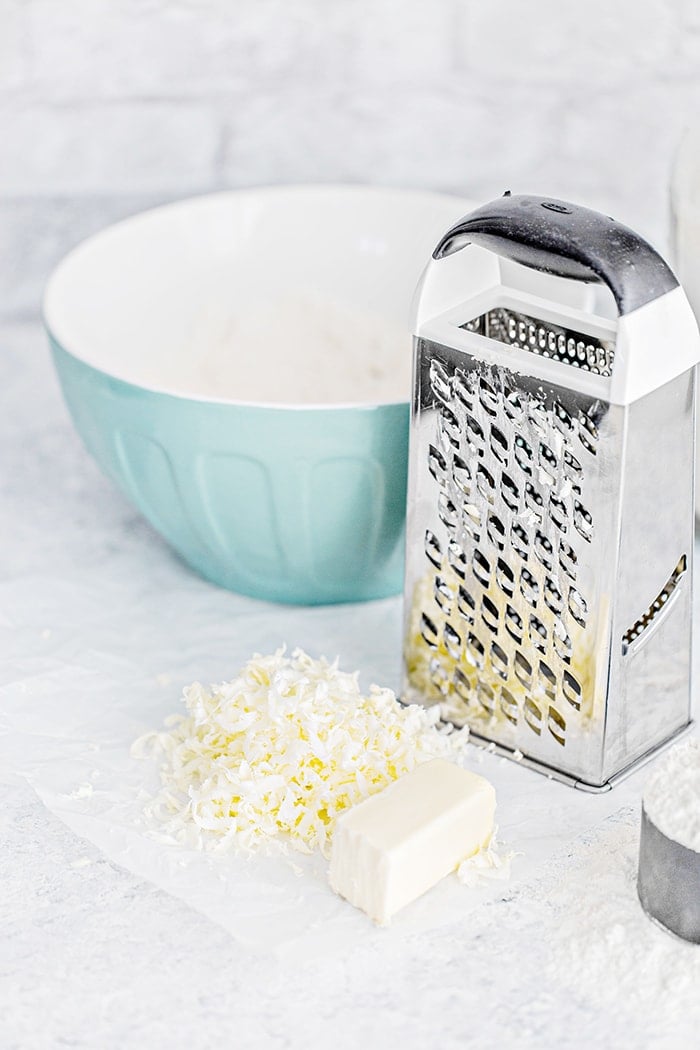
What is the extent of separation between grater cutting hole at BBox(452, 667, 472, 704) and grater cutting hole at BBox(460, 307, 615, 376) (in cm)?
21

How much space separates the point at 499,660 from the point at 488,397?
17 cm

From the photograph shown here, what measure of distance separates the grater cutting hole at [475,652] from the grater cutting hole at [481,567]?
39 mm

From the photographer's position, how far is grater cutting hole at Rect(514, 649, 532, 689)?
2.74 feet

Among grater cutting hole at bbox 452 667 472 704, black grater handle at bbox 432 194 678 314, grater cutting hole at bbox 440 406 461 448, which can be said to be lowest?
grater cutting hole at bbox 452 667 472 704

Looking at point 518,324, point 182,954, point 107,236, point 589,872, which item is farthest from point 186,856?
point 107,236

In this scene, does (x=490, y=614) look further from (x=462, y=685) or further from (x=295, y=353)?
(x=295, y=353)

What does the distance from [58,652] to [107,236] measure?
1.14 ft

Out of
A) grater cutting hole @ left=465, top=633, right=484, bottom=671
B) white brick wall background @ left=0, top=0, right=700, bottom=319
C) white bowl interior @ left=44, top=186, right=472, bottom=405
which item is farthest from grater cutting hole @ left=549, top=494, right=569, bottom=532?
white brick wall background @ left=0, top=0, right=700, bottom=319

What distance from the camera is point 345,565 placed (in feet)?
3.18

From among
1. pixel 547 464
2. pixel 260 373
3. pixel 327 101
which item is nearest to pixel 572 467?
pixel 547 464

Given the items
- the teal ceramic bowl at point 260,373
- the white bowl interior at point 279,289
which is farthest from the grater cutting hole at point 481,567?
the white bowl interior at point 279,289

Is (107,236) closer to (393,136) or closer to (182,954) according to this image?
(393,136)

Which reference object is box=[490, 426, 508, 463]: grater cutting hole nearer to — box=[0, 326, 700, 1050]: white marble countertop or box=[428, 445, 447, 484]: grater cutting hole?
box=[428, 445, 447, 484]: grater cutting hole

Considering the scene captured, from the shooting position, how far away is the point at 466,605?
858 millimetres
